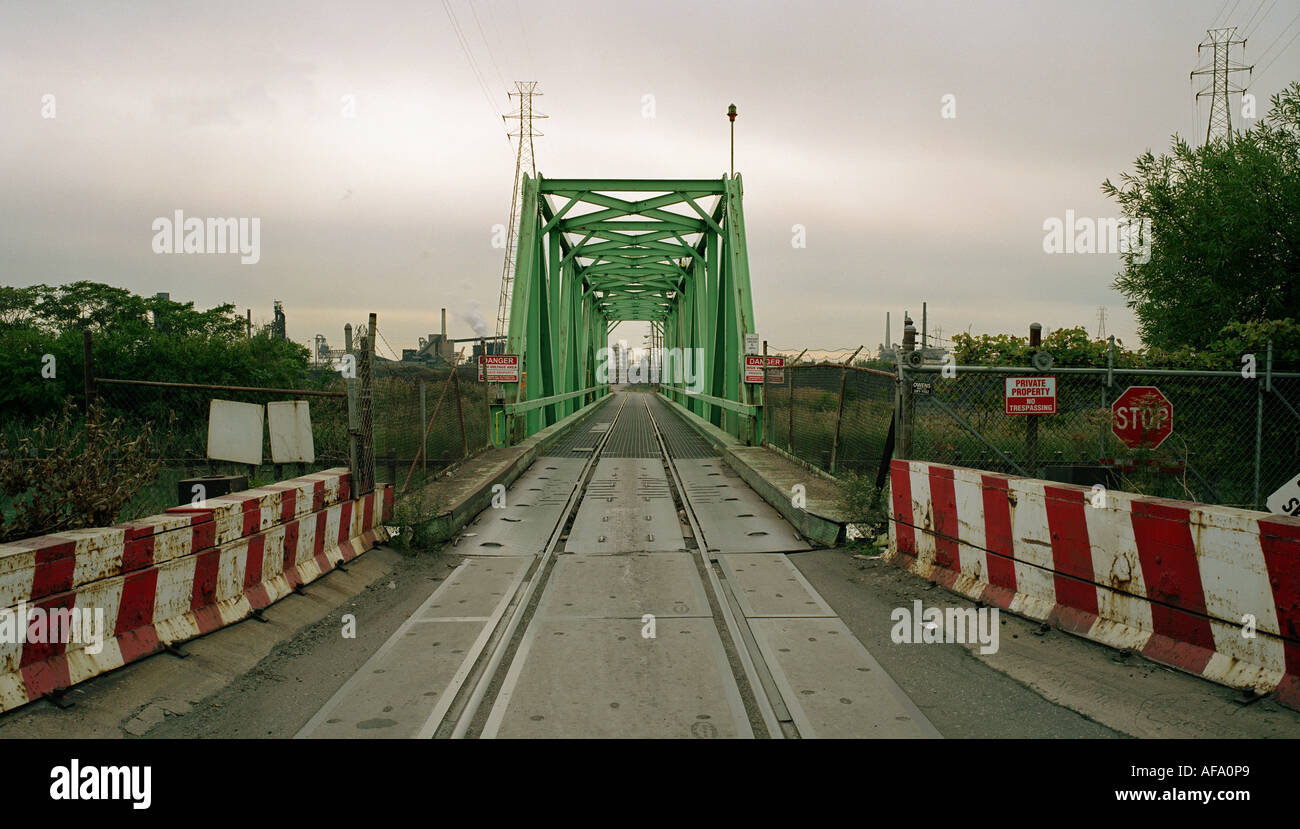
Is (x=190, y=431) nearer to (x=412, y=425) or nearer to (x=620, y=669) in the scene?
(x=412, y=425)

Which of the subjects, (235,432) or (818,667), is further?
(235,432)

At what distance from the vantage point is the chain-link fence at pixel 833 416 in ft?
37.4

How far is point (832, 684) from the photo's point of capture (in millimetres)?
4566

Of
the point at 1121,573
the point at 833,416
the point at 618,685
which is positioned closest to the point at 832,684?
the point at 618,685

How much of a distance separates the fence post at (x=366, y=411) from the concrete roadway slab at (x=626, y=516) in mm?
2233

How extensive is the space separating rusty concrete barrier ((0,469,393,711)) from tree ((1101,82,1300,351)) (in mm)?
10808

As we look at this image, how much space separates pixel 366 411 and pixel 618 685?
4.61 m

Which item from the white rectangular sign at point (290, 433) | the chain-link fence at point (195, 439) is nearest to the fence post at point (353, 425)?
the chain-link fence at point (195, 439)

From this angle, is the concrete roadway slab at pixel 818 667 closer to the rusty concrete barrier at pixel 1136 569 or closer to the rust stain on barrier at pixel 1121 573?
the rusty concrete barrier at pixel 1136 569

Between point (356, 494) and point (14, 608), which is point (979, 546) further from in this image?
point (14, 608)

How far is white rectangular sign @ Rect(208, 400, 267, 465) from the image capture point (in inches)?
281

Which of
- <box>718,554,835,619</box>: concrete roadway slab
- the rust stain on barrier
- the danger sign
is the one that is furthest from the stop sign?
<box>718,554,835,619</box>: concrete roadway slab

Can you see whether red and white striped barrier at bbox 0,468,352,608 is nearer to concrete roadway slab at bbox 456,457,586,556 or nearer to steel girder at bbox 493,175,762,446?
concrete roadway slab at bbox 456,457,586,556
